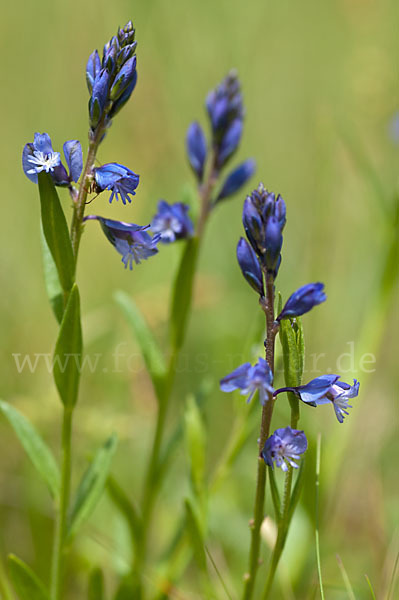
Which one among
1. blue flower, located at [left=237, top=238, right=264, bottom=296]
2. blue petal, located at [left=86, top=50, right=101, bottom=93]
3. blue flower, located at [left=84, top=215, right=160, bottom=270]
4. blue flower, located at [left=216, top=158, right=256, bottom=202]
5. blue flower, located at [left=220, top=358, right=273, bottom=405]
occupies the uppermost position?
blue petal, located at [left=86, top=50, right=101, bottom=93]

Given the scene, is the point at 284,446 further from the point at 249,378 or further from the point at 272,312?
the point at 272,312

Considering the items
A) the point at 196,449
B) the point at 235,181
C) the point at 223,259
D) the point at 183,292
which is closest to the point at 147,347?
the point at 183,292

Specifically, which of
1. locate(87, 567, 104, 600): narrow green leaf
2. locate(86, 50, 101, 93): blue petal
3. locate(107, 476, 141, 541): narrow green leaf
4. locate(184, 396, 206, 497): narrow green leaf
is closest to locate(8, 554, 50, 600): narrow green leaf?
locate(87, 567, 104, 600): narrow green leaf

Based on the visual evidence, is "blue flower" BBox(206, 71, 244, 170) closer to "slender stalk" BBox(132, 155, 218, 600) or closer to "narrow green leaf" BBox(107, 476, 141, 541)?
"slender stalk" BBox(132, 155, 218, 600)

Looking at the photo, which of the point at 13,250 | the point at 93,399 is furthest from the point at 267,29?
the point at 93,399

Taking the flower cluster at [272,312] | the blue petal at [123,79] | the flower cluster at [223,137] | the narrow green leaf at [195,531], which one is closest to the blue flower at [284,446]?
the flower cluster at [272,312]

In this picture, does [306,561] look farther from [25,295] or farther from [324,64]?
[324,64]

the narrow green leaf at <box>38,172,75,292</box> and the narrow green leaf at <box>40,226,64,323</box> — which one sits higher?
the narrow green leaf at <box>38,172,75,292</box>
